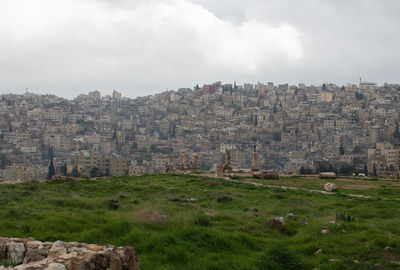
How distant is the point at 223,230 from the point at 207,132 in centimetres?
14566

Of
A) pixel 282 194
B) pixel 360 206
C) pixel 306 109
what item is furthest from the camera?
pixel 306 109

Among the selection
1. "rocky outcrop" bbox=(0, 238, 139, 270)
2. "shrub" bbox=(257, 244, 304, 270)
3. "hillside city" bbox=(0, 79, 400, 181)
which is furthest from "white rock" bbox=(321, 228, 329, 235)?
"hillside city" bbox=(0, 79, 400, 181)

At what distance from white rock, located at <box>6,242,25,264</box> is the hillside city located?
80327 millimetres

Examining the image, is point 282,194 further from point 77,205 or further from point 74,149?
point 74,149

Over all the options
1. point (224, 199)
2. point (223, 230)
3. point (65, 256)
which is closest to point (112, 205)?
point (224, 199)

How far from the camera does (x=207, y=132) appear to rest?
156375mm

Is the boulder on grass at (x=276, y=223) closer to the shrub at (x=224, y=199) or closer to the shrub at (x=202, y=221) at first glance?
the shrub at (x=202, y=221)

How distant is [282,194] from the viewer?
1859cm

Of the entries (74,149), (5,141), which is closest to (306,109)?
(74,149)

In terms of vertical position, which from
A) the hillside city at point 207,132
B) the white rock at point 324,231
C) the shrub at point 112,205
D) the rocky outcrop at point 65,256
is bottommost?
the white rock at point 324,231

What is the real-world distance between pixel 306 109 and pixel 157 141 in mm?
60583

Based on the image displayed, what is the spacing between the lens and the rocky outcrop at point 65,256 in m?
6.04

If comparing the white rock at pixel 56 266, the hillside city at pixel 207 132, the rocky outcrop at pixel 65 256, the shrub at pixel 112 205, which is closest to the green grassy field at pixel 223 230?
the shrub at pixel 112 205

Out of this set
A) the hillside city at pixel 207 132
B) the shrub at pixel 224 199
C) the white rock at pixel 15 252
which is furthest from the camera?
the hillside city at pixel 207 132
